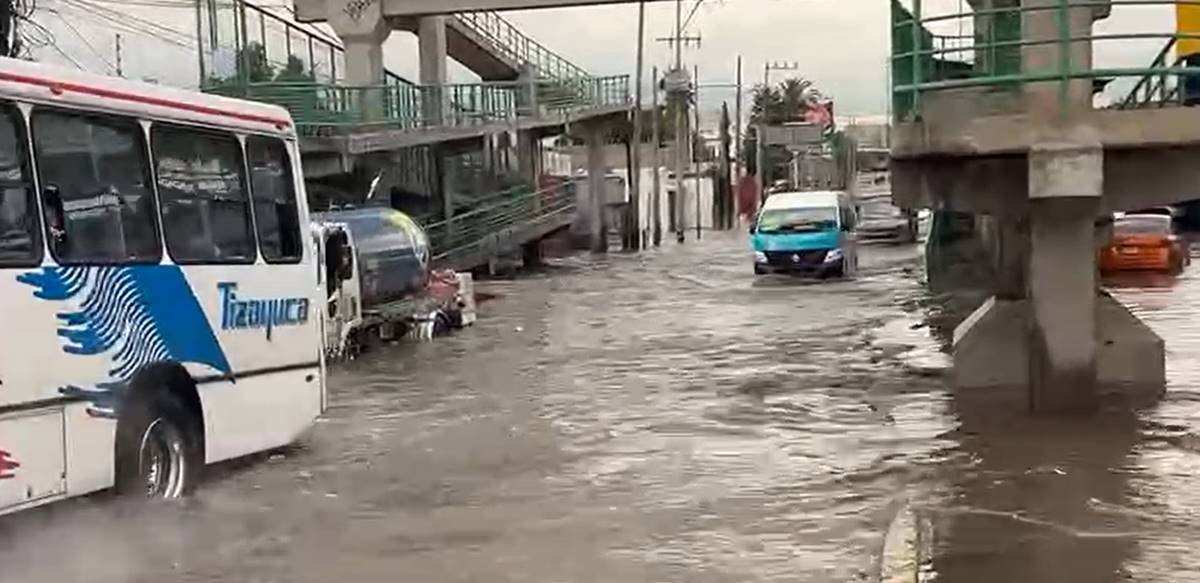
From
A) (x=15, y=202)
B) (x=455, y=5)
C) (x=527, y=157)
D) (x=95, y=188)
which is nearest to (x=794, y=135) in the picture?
(x=527, y=157)

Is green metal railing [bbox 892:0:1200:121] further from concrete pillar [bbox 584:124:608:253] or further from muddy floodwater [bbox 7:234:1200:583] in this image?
concrete pillar [bbox 584:124:608:253]

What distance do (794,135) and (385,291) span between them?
260 ft

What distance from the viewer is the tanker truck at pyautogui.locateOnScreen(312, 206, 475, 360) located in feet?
77.6

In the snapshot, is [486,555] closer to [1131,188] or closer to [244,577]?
[244,577]

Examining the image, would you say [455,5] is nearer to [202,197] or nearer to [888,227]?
[888,227]

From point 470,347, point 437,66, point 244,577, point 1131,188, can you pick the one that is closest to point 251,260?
point 244,577

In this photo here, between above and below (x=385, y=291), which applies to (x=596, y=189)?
above

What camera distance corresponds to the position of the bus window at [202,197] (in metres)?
11.4

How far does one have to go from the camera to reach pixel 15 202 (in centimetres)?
958

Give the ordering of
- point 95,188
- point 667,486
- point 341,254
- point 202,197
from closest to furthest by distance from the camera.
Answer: point 95,188
point 202,197
point 667,486
point 341,254

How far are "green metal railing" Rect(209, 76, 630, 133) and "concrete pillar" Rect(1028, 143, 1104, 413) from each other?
23.8 meters

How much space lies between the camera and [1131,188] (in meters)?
15.0

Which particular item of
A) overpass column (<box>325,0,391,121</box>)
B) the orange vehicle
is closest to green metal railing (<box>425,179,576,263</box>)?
overpass column (<box>325,0,391,121</box>)

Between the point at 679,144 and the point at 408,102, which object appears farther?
the point at 679,144
